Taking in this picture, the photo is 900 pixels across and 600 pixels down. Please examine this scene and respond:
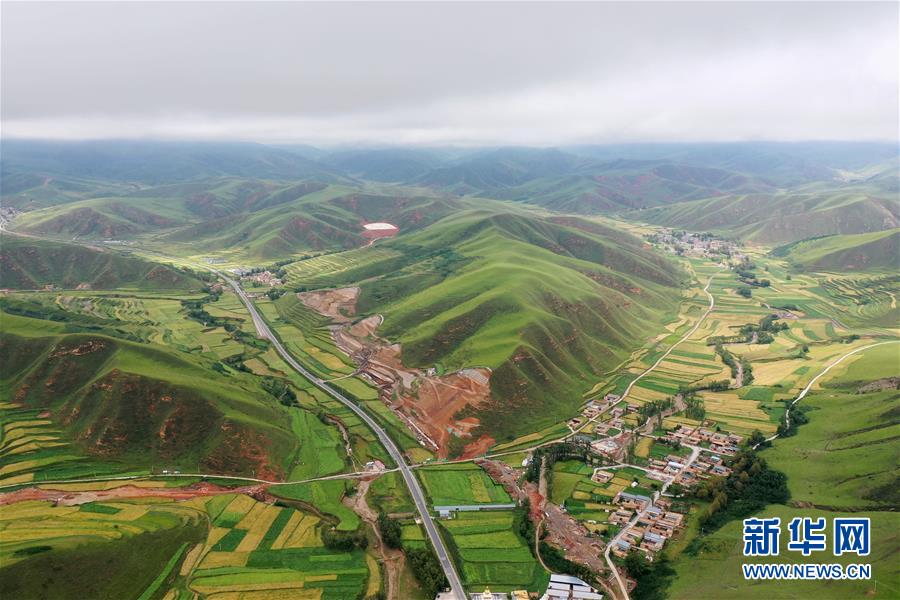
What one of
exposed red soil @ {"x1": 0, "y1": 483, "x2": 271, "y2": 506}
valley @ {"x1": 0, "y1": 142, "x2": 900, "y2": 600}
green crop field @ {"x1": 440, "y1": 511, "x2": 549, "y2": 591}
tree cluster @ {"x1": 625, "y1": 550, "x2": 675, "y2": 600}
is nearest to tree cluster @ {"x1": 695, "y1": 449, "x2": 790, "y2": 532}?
valley @ {"x1": 0, "y1": 142, "x2": 900, "y2": 600}

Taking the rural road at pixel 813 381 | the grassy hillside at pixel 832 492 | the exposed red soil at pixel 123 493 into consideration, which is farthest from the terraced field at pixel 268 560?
the rural road at pixel 813 381

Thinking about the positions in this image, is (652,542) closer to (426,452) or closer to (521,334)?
(426,452)

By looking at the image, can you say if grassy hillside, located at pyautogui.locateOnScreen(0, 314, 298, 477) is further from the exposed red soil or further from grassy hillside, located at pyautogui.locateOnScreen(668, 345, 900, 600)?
grassy hillside, located at pyautogui.locateOnScreen(668, 345, 900, 600)

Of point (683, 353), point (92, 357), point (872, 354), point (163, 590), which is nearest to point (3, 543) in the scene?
point (163, 590)

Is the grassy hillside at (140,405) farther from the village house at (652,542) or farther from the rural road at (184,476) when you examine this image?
the village house at (652,542)

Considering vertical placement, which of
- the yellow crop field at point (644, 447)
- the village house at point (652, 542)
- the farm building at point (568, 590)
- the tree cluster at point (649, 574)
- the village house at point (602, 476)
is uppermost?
the yellow crop field at point (644, 447)

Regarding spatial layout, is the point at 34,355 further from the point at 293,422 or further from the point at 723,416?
the point at 723,416
